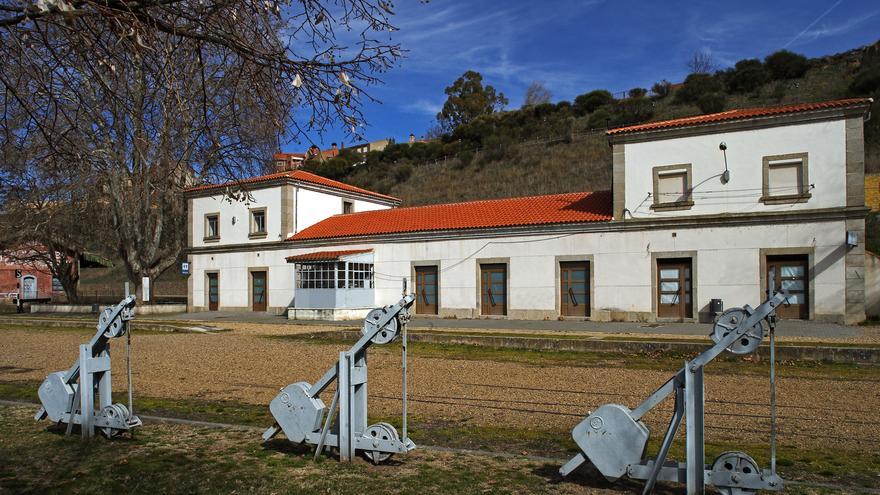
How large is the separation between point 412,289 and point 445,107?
5253cm

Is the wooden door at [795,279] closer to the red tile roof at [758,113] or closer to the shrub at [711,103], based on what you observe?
the red tile roof at [758,113]

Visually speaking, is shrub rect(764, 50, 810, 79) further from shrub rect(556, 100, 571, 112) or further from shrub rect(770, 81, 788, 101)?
shrub rect(556, 100, 571, 112)

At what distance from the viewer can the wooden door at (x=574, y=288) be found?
1889 centimetres

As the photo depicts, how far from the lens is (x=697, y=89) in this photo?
53.5 metres

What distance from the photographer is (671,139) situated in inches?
711

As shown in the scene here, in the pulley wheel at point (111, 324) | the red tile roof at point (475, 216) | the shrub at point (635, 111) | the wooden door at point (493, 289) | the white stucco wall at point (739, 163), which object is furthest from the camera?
the shrub at point (635, 111)

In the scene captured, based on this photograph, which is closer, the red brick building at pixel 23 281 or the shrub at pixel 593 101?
the red brick building at pixel 23 281

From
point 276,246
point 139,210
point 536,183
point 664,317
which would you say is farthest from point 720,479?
point 536,183

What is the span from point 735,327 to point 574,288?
15884mm

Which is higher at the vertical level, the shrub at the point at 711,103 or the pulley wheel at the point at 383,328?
the shrub at the point at 711,103

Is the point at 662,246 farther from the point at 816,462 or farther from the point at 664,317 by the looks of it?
the point at 816,462

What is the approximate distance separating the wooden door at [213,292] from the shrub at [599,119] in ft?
123

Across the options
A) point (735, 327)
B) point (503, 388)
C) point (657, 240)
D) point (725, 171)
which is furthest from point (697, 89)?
point (735, 327)

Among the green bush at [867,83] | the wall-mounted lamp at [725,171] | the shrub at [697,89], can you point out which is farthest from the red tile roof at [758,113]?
the shrub at [697,89]
